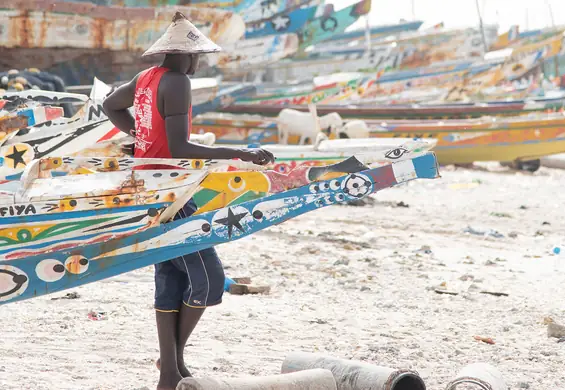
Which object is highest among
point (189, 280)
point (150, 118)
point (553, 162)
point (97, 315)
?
point (150, 118)

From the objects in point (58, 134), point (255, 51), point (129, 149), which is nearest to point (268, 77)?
point (255, 51)

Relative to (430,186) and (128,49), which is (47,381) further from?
(128,49)

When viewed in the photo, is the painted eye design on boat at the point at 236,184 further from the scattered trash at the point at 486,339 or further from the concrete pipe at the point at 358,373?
the scattered trash at the point at 486,339

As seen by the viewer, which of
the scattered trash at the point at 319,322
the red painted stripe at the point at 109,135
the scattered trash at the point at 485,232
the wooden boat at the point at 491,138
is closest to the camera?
the scattered trash at the point at 319,322

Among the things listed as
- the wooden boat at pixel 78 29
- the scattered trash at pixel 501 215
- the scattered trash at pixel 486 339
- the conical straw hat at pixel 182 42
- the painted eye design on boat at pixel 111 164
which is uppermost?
the wooden boat at pixel 78 29

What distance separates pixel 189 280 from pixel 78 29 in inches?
630

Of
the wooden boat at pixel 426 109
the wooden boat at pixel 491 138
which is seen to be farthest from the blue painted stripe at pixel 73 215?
the wooden boat at pixel 491 138

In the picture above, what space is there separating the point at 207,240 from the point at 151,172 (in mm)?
394

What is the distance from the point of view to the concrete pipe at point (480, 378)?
13.4ft

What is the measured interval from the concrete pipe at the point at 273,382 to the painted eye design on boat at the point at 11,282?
93 cm

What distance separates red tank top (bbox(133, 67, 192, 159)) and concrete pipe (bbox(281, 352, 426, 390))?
1105 millimetres

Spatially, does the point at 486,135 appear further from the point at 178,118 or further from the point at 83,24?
the point at 178,118

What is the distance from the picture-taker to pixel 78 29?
19.3m

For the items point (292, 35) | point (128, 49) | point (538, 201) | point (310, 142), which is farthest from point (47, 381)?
point (292, 35)
